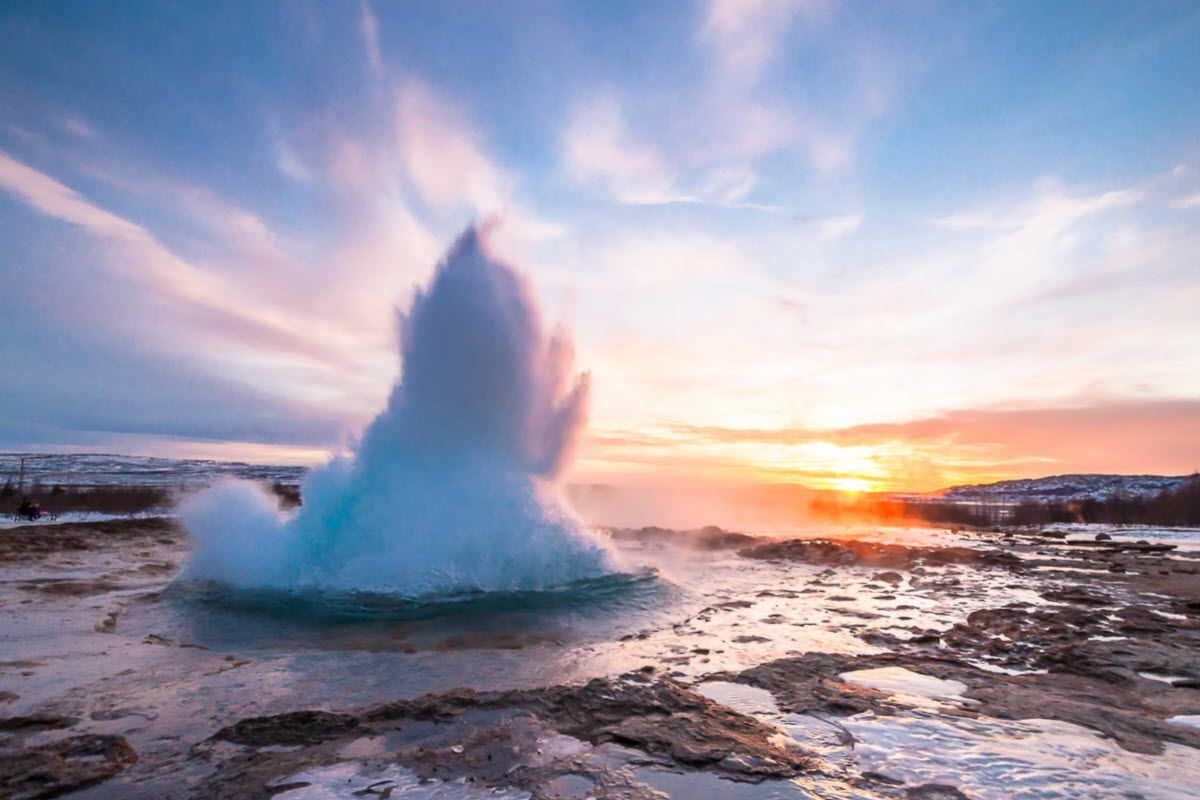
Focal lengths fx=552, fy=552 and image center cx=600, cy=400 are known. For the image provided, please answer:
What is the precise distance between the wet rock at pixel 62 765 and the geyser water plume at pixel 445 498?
255 inches

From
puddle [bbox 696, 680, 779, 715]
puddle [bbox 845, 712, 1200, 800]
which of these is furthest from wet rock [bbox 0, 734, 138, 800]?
puddle [bbox 845, 712, 1200, 800]

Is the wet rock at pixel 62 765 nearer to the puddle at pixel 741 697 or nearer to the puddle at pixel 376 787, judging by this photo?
the puddle at pixel 376 787

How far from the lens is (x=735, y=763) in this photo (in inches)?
158

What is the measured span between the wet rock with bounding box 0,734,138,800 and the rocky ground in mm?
15

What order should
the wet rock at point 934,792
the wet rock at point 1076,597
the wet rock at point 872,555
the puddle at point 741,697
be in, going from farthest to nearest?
the wet rock at point 872,555, the wet rock at point 1076,597, the puddle at point 741,697, the wet rock at point 934,792

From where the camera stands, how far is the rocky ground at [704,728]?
3719 mm

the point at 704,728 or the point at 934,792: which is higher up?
the point at 934,792

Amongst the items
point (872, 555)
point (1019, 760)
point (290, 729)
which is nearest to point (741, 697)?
point (1019, 760)

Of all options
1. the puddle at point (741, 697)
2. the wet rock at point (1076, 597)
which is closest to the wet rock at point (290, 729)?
the puddle at point (741, 697)

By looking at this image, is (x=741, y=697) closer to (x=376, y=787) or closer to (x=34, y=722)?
(x=376, y=787)

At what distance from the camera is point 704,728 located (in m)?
4.65

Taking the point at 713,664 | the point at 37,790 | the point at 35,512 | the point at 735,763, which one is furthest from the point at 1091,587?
Result: the point at 35,512

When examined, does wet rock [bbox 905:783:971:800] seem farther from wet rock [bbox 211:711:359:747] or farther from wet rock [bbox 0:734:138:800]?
wet rock [bbox 0:734:138:800]

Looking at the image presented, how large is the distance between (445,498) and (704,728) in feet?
29.5
